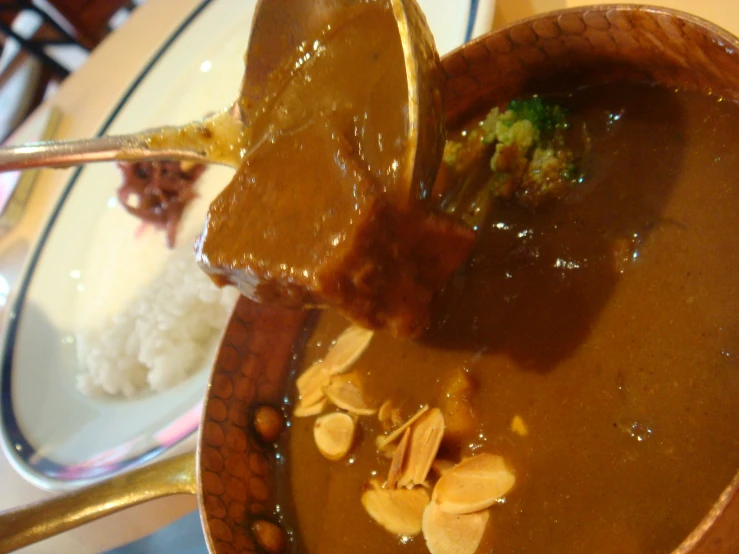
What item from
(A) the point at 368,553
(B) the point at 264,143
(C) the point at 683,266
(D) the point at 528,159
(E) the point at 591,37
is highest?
(B) the point at 264,143

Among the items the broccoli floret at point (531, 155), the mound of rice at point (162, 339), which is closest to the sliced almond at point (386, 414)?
the broccoli floret at point (531, 155)

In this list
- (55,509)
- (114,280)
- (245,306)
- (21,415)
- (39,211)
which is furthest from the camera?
(39,211)

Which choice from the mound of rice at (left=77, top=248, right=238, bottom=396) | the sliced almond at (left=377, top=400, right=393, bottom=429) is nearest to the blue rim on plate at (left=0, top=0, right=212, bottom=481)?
the mound of rice at (left=77, top=248, right=238, bottom=396)

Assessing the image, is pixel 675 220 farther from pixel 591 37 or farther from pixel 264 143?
pixel 264 143

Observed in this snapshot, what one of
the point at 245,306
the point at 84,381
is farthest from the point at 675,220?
the point at 84,381

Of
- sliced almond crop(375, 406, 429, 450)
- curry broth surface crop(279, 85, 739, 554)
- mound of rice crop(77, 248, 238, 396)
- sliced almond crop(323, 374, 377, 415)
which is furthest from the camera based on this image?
mound of rice crop(77, 248, 238, 396)

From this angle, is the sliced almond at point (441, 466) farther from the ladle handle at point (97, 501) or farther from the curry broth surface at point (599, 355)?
the ladle handle at point (97, 501)

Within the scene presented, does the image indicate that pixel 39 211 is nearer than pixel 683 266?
No

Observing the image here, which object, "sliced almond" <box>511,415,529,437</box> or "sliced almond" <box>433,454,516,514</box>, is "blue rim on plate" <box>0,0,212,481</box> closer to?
"sliced almond" <box>433,454,516,514</box>
